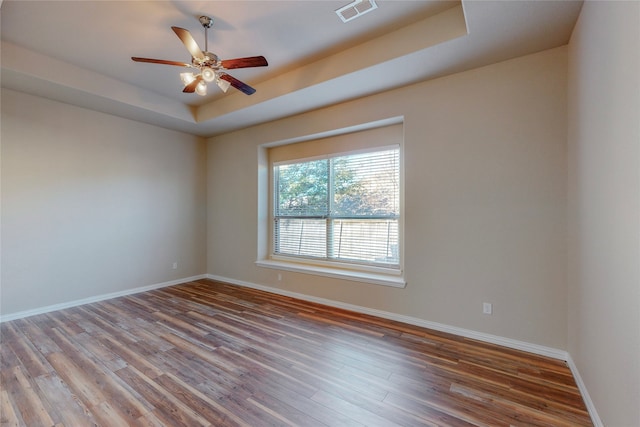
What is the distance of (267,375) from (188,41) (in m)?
2.87

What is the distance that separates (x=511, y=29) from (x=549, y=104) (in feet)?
2.55

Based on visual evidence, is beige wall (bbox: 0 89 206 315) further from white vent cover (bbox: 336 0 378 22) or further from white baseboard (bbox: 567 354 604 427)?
white baseboard (bbox: 567 354 604 427)

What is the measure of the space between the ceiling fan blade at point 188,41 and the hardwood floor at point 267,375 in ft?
9.10

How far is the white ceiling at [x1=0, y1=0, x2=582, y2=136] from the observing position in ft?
7.61

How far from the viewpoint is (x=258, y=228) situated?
15.9 feet

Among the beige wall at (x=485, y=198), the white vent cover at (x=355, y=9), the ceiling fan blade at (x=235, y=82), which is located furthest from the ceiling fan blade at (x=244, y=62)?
the beige wall at (x=485, y=198)

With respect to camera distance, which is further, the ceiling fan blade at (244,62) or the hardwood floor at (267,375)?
the ceiling fan blade at (244,62)

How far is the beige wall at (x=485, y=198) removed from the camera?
2496mm

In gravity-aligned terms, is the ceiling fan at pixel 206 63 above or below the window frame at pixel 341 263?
above

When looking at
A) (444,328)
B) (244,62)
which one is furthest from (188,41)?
(444,328)

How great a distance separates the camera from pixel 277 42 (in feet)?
9.43

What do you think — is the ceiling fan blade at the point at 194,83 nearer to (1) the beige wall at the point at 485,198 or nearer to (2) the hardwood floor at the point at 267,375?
(1) the beige wall at the point at 485,198

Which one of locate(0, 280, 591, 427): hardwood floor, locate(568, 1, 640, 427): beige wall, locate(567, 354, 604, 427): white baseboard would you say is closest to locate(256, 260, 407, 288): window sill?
locate(0, 280, 591, 427): hardwood floor

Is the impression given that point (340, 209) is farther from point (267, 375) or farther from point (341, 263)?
point (267, 375)
